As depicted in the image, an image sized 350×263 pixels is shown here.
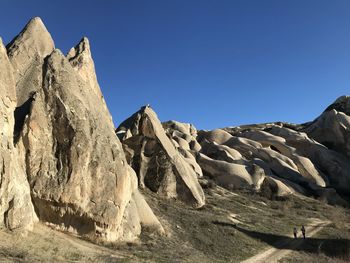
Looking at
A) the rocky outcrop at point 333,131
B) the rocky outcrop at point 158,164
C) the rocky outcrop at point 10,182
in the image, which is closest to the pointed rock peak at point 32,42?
the rocky outcrop at point 10,182

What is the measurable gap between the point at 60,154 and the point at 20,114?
2795 mm

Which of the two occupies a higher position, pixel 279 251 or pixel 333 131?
pixel 333 131

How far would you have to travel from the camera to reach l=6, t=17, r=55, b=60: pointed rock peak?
23844 mm

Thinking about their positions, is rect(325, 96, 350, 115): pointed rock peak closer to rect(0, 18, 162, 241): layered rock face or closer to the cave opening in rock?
rect(0, 18, 162, 241): layered rock face

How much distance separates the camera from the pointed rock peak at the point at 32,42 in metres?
23.8

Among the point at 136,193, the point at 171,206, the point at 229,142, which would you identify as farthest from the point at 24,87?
the point at 229,142

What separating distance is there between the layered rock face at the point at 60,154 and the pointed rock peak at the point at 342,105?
223ft

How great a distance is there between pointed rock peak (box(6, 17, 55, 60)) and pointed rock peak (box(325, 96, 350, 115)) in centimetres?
6908

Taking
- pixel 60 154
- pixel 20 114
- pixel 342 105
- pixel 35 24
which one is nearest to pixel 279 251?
pixel 60 154

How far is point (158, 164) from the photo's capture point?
34656 mm

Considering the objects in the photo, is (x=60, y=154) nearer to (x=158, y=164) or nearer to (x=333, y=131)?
(x=158, y=164)

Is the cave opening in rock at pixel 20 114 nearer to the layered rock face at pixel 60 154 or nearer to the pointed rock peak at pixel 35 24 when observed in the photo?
the layered rock face at pixel 60 154

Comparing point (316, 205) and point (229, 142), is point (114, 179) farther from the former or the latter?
point (229, 142)

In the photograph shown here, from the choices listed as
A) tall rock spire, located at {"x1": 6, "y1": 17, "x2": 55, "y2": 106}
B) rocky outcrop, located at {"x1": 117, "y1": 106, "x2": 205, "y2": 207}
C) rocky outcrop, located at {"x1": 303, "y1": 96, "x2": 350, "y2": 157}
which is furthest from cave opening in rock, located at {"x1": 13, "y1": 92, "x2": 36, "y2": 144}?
rocky outcrop, located at {"x1": 303, "y1": 96, "x2": 350, "y2": 157}
